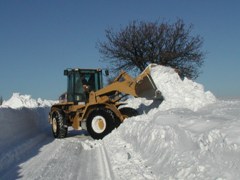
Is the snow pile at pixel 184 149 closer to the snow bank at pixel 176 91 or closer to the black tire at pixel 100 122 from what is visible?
the black tire at pixel 100 122

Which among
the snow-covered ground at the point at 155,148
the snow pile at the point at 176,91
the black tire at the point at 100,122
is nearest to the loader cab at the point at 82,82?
the black tire at the point at 100,122

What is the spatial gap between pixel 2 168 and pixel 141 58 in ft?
75.3

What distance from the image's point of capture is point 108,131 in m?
13.7

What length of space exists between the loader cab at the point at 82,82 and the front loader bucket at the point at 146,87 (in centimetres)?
244

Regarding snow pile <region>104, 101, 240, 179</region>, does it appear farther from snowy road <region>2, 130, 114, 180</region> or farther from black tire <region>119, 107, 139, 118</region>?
black tire <region>119, 107, 139, 118</region>

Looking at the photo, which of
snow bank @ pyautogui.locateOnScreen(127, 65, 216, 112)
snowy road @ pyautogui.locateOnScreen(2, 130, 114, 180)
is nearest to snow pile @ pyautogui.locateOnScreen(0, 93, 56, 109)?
snow bank @ pyautogui.locateOnScreen(127, 65, 216, 112)

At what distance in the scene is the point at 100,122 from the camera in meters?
14.0

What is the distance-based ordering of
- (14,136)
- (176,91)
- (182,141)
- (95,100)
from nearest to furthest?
(182,141)
(14,136)
(176,91)
(95,100)

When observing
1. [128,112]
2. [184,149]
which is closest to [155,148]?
[184,149]

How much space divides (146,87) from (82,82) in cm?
294

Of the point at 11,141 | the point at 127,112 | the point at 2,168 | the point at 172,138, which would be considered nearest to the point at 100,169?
the point at 172,138

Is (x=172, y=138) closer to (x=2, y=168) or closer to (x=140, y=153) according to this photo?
(x=140, y=153)

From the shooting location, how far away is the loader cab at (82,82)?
15.7 metres

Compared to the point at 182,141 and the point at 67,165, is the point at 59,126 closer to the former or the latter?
the point at 67,165
